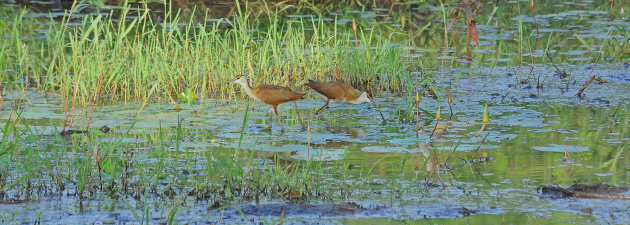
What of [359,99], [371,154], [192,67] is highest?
[192,67]

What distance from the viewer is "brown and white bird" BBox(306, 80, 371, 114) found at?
7.71 metres

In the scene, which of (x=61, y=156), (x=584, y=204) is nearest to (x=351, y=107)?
(x=61, y=156)

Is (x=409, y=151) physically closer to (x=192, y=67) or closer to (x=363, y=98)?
(x=363, y=98)

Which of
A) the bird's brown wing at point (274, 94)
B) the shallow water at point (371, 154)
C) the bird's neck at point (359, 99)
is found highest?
the bird's brown wing at point (274, 94)

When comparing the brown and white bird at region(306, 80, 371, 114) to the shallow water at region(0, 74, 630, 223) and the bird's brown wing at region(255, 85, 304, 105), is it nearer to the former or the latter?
the shallow water at region(0, 74, 630, 223)

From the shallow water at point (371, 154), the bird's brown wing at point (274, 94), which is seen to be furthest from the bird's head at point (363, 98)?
the bird's brown wing at point (274, 94)

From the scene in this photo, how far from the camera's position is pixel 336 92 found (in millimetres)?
7707

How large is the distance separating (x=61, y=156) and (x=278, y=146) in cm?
147

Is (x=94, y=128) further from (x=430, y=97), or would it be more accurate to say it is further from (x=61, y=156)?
(x=430, y=97)

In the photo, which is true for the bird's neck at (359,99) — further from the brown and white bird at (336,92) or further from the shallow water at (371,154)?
the shallow water at (371,154)

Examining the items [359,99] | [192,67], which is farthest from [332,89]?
[192,67]

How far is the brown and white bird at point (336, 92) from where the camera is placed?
7707 millimetres

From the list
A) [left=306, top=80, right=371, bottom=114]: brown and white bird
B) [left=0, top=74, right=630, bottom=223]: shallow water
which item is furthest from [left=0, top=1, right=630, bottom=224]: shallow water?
[left=306, top=80, right=371, bottom=114]: brown and white bird

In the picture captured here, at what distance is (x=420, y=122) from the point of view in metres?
7.36
